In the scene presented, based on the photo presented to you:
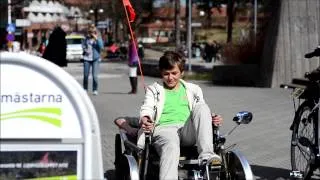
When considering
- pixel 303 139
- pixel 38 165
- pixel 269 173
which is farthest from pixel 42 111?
pixel 269 173

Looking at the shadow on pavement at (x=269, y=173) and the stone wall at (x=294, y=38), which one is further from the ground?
the stone wall at (x=294, y=38)

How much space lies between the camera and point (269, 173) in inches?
286

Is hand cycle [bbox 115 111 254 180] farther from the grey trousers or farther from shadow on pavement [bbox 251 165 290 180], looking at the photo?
shadow on pavement [bbox 251 165 290 180]

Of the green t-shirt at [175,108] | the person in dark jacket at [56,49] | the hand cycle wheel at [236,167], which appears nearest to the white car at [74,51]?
the person in dark jacket at [56,49]

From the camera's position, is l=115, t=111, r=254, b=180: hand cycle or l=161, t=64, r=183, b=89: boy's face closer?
l=115, t=111, r=254, b=180: hand cycle

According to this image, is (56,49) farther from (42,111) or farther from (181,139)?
(42,111)

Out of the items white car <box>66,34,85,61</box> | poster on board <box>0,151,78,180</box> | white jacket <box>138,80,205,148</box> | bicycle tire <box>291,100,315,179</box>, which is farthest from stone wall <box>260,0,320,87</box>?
white car <box>66,34,85,61</box>

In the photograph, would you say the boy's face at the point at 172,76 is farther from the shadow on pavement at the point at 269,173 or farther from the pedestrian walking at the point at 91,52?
the pedestrian walking at the point at 91,52

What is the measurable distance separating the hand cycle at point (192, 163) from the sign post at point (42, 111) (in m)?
1.33

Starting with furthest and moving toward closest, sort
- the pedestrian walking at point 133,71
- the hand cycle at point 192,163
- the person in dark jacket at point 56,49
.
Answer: the pedestrian walking at point 133,71 < the person in dark jacket at point 56,49 < the hand cycle at point 192,163

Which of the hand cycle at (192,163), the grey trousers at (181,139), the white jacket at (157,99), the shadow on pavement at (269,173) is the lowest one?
the shadow on pavement at (269,173)

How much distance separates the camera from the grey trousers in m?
5.17

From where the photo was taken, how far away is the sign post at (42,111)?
3.67 metres

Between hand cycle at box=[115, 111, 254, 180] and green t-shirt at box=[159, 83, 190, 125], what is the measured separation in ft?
0.88
